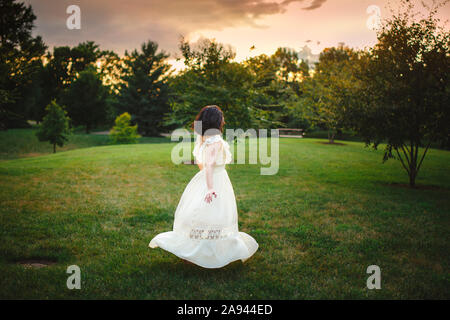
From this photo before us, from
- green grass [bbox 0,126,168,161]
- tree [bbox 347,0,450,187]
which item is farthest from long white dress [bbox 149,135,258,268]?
green grass [bbox 0,126,168,161]

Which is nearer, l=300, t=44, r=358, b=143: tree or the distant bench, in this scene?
l=300, t=44, r=358, b=143: tree

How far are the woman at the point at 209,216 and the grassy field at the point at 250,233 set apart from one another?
327mm

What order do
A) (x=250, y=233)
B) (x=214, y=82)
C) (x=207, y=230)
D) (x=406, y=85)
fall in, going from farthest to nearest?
(x=214, y=82)
(x=406, y=85)
(x=250, y=233)
(x=207, y=230)

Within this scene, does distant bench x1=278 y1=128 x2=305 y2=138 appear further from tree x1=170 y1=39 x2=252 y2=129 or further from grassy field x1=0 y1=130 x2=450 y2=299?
grassy field x1=0 y1=130 x2=450 y2=299

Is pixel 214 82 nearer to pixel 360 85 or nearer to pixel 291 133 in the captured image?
pixel 360 85

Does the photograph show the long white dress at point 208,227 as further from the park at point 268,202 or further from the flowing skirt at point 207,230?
the park at point 268,202

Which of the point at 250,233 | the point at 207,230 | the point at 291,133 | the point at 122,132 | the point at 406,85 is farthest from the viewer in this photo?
the point at 291,133

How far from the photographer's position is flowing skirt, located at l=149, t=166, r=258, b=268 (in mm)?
4125

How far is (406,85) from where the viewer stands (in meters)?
9.43

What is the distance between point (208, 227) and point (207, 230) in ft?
0.15

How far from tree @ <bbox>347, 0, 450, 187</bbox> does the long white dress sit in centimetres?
732

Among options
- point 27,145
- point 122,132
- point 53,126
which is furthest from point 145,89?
point 53,126

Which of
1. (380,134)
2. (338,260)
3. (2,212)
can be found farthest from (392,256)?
(2,212)
